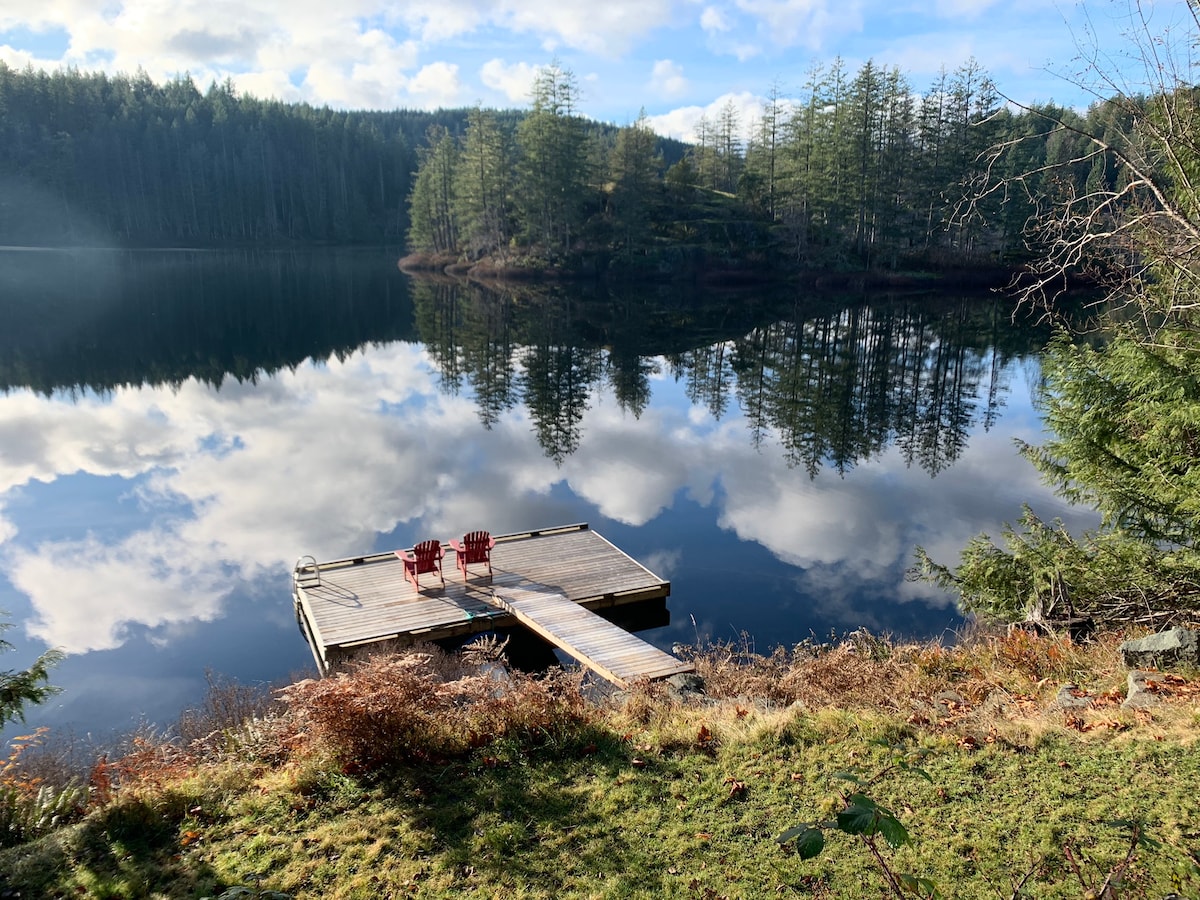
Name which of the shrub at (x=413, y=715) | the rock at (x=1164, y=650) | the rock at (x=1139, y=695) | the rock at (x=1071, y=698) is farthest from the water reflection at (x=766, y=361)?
the shrub at (x=413, y=715)

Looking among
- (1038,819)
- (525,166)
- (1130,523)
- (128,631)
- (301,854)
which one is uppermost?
(525,166)

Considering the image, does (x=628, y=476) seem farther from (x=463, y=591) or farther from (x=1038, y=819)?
(x=1038, y=819)

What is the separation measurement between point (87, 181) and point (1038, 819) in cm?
14358

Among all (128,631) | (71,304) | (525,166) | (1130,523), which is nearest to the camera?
(1130,523)

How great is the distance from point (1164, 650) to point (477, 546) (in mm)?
11142

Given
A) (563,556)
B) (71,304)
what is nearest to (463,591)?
(563,556)

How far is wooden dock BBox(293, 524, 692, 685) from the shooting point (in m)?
13.3

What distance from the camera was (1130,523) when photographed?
10844 millimetres

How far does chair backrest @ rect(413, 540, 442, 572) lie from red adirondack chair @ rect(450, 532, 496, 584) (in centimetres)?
47

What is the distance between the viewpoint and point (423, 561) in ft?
50.8

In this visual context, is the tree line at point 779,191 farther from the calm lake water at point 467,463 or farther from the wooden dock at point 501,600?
the wooden dock at point 501,600

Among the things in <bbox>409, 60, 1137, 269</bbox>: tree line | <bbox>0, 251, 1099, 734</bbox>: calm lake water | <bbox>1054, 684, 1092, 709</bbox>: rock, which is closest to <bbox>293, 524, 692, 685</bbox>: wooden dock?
<bbox>0, 251, 1099, 734</bbox>: calm lake water

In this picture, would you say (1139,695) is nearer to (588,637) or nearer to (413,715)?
(413,715)

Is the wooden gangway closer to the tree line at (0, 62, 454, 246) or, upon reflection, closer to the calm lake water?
the calm lake water
